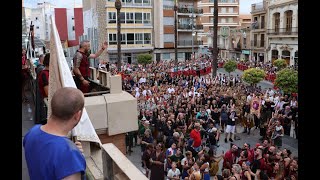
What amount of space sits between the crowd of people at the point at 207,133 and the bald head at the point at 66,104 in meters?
5.89

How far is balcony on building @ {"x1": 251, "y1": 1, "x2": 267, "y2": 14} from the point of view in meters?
46.2

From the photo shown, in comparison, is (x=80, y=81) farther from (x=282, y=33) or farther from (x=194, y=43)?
(x=194, y=43)

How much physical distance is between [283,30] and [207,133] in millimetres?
32151

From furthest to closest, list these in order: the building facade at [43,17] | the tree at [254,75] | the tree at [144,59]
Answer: the tree at [144,59] < the tree at [254,75] < the building facade at [43,17]

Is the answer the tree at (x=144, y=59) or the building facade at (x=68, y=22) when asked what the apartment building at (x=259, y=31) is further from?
the building facade at (x=68, y=22)

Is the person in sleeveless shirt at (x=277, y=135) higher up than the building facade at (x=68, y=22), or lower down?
lower down

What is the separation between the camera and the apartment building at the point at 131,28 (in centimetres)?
4491

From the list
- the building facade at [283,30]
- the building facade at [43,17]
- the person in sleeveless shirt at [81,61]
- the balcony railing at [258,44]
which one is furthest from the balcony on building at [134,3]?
the person in sleeveless shirt at [81,61]

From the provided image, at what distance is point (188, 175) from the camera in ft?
26.7

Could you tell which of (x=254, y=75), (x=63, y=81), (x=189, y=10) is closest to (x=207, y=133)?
(x=63, y=81)

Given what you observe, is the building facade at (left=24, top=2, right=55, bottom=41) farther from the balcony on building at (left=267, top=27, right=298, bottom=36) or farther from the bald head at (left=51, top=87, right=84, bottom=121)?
the balcony on building at (left=267, top=27, right=298, bottom=36)

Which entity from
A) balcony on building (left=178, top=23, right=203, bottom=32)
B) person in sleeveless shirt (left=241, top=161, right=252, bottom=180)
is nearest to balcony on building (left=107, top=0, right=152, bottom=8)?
balcony on building (left=178, top=23, right=203, bottom=32)
